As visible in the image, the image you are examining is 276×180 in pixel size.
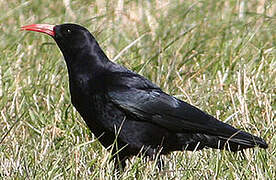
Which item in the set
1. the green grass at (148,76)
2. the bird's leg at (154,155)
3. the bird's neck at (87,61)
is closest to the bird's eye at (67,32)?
Answer: the bird's neck at (87,61)

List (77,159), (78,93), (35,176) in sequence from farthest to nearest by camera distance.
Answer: (78,93), (77,159), (35,176)

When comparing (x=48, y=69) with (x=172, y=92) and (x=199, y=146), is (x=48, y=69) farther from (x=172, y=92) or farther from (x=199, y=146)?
(x=199, y=146)

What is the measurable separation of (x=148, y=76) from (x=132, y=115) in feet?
4.98

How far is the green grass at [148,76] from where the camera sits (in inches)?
183

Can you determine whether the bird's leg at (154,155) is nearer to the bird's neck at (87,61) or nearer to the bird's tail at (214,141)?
the bird's tail at (214,141)

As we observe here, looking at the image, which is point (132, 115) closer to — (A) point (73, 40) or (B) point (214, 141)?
(B) point (214, 141)

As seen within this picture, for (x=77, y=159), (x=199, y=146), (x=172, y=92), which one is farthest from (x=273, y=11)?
(x=77, y=159)

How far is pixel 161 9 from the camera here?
7746 millimetres

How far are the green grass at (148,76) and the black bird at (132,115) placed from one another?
0.10 meters

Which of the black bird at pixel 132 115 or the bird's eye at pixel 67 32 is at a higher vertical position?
the bird's eye at pixel 67 32

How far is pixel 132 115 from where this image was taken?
16.4 feet

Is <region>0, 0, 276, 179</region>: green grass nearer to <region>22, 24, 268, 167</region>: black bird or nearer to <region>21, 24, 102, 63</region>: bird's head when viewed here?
<region>22, 24, 268, 167</region>: black bird

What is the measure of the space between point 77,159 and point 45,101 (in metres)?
1.46

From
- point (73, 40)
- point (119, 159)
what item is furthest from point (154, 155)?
point (73, 40)
